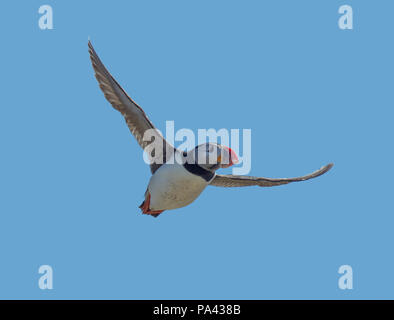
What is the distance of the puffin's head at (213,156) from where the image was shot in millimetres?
12359

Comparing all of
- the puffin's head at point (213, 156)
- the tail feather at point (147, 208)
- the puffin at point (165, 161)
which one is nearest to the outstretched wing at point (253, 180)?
the puffin at point (165, 161)

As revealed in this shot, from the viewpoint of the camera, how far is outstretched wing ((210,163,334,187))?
14.3 metres

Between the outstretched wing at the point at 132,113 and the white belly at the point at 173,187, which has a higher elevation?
the outstretched wing at the point at 132,113

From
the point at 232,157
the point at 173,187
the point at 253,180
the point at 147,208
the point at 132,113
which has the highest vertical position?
the point at 132,113

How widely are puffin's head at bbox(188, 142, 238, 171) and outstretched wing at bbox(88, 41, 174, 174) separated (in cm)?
98

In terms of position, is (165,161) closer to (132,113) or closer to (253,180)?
(132,113)

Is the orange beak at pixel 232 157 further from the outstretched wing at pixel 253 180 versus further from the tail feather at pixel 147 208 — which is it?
the tail feather at pixel 147 208

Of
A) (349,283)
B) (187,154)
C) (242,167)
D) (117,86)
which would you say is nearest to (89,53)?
(117,86)

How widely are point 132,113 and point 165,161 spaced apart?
1.07m

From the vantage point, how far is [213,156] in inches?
488

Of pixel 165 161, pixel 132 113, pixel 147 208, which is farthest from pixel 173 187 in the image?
pixel 132 113

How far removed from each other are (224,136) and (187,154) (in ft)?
2.36

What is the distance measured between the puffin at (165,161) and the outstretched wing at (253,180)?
0.07 feet
